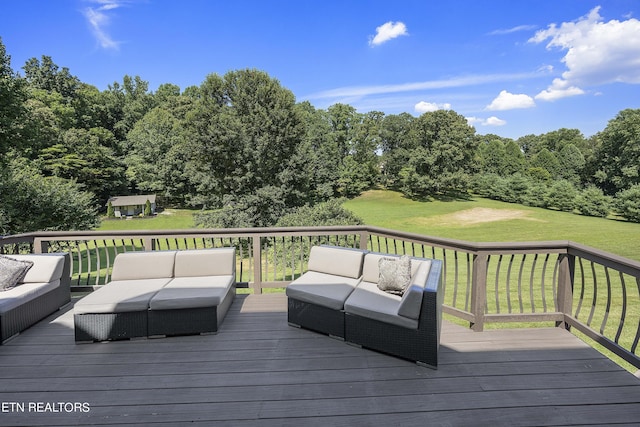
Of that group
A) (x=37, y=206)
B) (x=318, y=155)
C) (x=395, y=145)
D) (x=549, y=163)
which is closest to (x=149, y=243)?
(x=37, y=206)

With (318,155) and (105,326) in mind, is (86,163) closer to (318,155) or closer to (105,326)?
(318,155)

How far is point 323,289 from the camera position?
11.1ft

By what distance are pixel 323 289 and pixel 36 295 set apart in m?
3.00

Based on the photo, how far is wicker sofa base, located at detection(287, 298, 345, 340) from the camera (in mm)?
3145

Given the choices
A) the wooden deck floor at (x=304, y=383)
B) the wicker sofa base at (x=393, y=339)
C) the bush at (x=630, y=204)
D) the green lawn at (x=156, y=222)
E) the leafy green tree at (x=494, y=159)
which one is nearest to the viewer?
the wooden deck floor at (x=304, y=383)

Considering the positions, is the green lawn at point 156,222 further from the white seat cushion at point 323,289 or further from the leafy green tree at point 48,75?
the white seat cushion at point 323,289

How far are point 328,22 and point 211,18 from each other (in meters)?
3.93

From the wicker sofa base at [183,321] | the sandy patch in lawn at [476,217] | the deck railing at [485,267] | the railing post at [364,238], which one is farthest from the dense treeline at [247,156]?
the wicker sofa base at [183,321]

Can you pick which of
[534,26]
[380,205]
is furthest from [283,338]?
[380,205]

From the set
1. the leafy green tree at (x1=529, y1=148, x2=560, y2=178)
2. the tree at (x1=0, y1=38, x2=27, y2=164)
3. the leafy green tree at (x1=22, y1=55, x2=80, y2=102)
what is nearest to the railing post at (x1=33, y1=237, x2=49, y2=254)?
the tree at (x1=0, y1=38, x2=27, y2=164)

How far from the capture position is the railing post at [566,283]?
327 cm

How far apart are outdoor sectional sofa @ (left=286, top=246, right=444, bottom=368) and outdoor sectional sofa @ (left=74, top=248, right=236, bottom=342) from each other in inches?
32.5

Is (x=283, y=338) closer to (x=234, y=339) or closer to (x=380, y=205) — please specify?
(x=234, y=339)

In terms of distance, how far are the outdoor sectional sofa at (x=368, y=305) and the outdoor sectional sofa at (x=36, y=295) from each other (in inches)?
103
